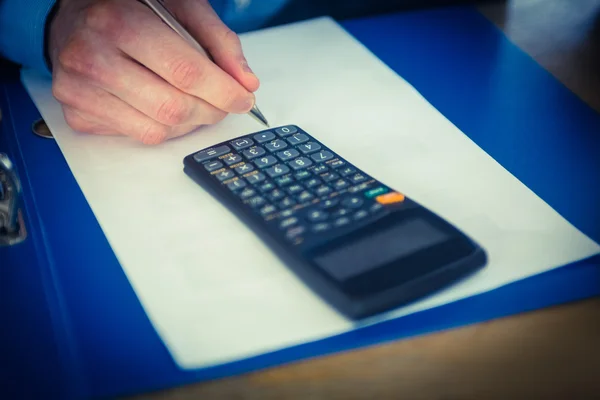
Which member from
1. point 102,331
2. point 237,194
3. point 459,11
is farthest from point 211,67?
point 459,11

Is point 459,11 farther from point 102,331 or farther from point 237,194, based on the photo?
point 102,331

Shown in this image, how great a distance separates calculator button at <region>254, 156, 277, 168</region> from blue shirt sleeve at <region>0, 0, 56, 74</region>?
10.1 inches

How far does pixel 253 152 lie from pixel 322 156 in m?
0.05

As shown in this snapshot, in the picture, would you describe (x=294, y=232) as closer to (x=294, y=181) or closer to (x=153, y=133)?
(x=294, y=181)

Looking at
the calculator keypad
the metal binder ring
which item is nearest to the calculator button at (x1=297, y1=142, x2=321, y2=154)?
the calculator keypad

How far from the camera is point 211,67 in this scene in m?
0.52

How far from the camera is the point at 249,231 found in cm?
45

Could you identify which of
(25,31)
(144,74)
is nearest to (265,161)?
(144,74)

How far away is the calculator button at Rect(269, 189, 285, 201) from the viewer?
1.46 ft

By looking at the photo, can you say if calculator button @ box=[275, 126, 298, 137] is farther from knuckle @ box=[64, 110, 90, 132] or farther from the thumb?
knuckle @ box=[64, 110, 90, 132]

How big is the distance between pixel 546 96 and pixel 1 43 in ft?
1.57

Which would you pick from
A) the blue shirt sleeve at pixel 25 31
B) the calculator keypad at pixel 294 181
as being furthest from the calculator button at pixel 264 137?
the blue shirt sleeve at pixel 25 31

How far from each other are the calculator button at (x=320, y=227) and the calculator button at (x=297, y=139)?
10 cm

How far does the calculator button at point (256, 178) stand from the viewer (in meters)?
0.47
